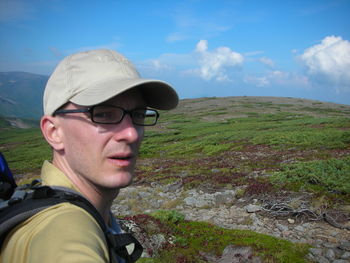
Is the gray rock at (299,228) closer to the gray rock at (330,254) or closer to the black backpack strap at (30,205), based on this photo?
the gray rock at (330,254)

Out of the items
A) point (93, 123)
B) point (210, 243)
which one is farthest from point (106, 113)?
point (210, 243)

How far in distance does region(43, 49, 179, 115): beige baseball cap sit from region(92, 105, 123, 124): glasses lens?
147mm

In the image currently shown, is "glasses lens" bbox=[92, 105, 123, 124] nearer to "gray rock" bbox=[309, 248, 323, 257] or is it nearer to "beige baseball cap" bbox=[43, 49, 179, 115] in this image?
"beige baseball cap" bbox=[43, 49, 179, 115]

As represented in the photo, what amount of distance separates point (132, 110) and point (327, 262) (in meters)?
6.77

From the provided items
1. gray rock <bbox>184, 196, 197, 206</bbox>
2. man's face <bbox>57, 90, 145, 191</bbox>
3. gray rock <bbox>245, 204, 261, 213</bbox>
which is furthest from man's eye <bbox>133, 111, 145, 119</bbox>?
gray rock <bbox>184, 196, 197, 206</bbox>

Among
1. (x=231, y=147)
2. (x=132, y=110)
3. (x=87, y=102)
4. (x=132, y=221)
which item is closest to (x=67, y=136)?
(x=87, y=102)

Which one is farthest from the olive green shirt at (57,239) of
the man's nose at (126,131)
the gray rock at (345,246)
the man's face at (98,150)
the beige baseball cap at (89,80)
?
the gray rock at (345,246)

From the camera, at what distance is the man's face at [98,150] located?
2342 millimetres

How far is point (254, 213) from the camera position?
10.1 meters

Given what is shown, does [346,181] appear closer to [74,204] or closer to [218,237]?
[218,237]

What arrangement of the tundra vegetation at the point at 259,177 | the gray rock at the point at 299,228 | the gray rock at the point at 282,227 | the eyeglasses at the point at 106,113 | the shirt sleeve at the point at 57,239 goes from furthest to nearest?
the gray rock at the point at 282,227 → the gray rock at the point at 299,228 → the tundra vegetation at the point at 259,177 → the eyeglasses at the point at 106,113 → the shirt sleeve at the point at 57,239

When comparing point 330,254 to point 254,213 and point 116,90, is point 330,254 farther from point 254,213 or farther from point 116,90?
point 116,90

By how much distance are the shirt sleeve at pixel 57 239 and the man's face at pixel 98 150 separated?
26.3 inches

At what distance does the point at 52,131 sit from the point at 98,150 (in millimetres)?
501
